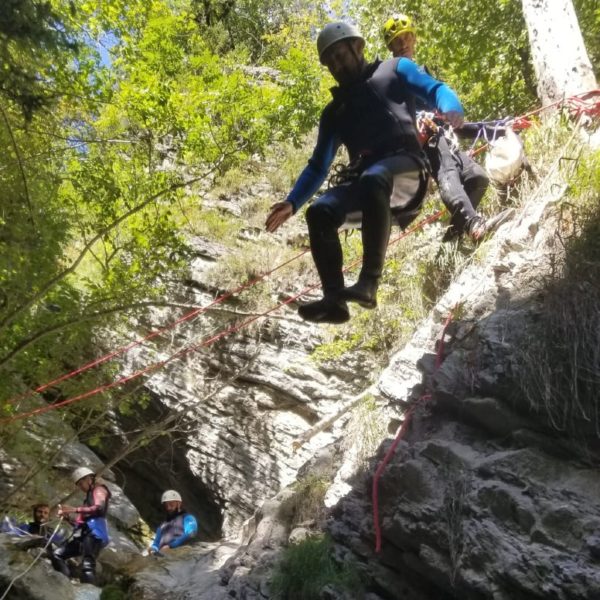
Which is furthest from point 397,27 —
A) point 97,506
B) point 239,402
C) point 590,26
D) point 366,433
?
point 239,402

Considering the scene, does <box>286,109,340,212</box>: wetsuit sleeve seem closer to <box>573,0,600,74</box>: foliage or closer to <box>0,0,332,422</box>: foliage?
<box>0,0,332,422</box>: foliage

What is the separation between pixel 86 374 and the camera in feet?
24.5

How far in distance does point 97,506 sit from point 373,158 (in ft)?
13.4

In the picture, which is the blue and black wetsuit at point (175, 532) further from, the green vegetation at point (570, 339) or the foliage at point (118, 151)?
the green vegetation at point (570, 339)

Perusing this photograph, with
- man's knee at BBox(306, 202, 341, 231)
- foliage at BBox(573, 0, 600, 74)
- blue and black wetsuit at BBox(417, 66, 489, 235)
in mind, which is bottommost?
man's knee at BBox(306, 202, 341, 231)

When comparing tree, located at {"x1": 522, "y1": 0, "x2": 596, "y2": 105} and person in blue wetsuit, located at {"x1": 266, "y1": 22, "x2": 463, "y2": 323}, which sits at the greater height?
tree, located at {"x1": 522, "y1": 0, "x2": 596, "y2": 105}

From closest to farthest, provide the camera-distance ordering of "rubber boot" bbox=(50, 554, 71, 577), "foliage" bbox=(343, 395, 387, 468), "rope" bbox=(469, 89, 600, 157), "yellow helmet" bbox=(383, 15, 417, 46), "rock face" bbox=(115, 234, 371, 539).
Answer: "foliage" bbox=(343, 395, 387, 468) < "yellow helmet" bbox=(383, 15, 417, 46) < "rope" bbox=(469, 89, 600, 157) < "rubber boot" bbox=(50, 554, 71, 577) < "rock face" bbox=(115, 234, 371, 539)

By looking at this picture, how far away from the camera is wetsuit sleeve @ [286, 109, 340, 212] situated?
3.54m

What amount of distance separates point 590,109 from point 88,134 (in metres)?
4.51

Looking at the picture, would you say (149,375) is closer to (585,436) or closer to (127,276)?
(127,276)

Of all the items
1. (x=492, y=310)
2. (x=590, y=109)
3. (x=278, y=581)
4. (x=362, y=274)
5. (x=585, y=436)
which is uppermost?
(x=590, y=109)

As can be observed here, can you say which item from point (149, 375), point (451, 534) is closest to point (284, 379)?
point (149, 375)

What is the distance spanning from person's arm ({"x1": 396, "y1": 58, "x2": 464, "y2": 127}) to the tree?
100.0 inches

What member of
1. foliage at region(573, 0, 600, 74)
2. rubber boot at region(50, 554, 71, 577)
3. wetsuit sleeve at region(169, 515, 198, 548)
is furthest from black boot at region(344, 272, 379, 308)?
foliage at region(573, 0, 600, 74)
